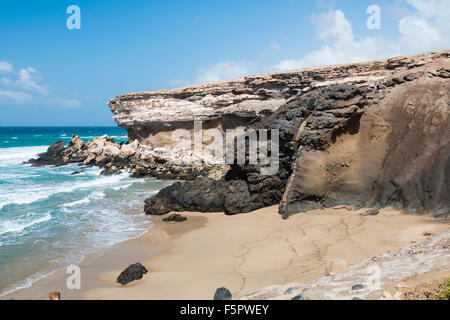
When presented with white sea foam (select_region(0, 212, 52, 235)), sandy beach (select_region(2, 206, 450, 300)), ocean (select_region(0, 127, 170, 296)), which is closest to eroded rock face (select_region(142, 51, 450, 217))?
sandy beach (select_region(2, 206, 450, 300))

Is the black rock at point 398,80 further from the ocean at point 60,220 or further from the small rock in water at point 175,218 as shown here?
the ocean at point 60,220

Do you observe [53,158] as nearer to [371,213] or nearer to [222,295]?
[371,213]

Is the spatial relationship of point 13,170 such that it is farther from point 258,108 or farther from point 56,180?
point 258,108

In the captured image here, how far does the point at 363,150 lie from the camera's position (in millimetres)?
10414

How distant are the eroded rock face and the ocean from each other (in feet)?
11.0

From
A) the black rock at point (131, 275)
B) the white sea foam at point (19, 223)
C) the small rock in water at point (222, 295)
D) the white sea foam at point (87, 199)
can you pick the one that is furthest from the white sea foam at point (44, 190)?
the small rock in water at point (222, 295)

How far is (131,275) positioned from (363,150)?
7538 millimetres

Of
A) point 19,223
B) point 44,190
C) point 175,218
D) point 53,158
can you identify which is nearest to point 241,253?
point 175,218

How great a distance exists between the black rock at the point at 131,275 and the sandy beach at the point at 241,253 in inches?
6.2

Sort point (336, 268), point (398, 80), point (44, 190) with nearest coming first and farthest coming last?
point (336, 268) → point (398, 80) → point (44, 190)

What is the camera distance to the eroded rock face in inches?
363

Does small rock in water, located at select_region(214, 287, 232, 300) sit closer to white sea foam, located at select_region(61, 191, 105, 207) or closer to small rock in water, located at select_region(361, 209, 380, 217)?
small rock in water, located at select_region(361, 209, 380, 217)

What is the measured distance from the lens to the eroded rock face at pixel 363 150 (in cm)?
922
